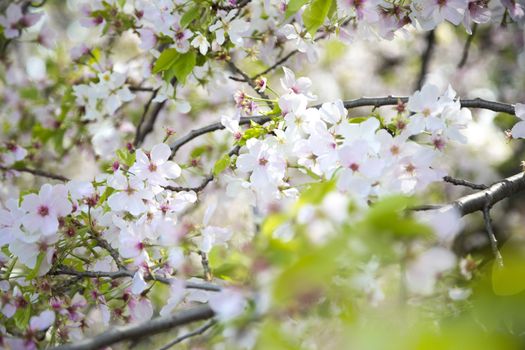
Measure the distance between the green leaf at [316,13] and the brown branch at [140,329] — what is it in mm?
772

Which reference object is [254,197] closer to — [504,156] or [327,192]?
[327,192]

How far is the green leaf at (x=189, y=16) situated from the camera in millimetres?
1560

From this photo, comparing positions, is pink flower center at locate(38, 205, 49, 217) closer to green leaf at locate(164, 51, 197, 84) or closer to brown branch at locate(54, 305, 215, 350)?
brown branch at locate(54, 305, 215, 350)

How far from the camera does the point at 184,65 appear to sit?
5.47 ft

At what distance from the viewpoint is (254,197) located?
142 cm

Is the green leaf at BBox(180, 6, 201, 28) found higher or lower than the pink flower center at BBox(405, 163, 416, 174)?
higher

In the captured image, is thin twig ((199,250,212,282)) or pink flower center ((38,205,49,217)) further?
pink flower center ((38,205,49,217))

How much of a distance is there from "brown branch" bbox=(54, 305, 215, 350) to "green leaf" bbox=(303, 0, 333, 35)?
30.4 inches

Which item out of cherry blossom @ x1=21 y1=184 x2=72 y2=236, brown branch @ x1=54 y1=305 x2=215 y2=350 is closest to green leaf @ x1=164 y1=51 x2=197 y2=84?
cherry blossom @ x1=21 y1=184 x2=72 y2=236

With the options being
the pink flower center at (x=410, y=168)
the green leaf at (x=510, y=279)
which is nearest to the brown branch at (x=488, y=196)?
the pink flower center at (x=410, y=168)

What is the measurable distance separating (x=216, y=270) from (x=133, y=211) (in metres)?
0.43

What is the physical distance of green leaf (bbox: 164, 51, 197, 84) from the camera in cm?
165

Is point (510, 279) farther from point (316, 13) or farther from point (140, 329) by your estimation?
point (316, 13)

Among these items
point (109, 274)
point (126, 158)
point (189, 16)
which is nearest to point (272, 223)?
point (109, 274)
